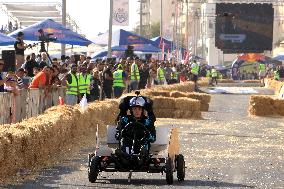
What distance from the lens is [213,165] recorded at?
57.4 feet

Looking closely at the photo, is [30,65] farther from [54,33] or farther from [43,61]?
[54,33]

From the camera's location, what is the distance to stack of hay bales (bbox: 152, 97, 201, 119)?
1426 inches

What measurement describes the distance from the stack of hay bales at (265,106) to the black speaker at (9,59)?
19286mm

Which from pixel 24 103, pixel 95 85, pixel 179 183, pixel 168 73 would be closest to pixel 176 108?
pixel 95 85

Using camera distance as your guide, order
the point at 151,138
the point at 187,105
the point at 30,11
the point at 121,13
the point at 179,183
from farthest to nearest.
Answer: the point at 121,13 → the point at 30,11 → the point at 187,105 → the point at 151,138 → the point at 179,183

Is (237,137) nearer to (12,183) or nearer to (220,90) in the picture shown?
(12,183)

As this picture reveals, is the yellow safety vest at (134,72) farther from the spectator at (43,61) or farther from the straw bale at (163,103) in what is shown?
the spectator at (43,61)

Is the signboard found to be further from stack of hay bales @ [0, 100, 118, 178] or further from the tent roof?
stack of hay bales @ [0, 100, 118, 178]

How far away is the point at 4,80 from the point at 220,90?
170 ft

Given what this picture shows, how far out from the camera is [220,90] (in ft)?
231

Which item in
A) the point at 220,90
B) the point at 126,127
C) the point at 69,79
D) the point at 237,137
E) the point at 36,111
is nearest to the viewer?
the point at 126,127

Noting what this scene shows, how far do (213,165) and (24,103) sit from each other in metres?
5.15

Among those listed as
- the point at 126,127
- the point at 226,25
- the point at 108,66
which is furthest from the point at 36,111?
→ the point at 226,25

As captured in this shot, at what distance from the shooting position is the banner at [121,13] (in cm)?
14150
